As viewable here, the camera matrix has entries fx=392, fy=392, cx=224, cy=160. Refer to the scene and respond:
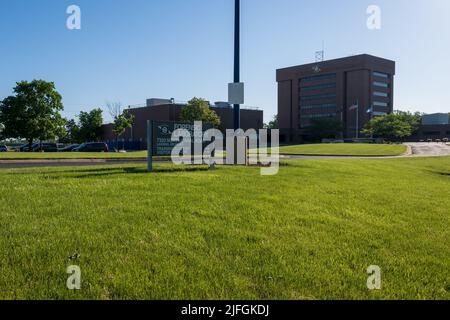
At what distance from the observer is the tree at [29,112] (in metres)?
51.9

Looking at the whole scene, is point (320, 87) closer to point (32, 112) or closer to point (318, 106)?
point (318, 106)

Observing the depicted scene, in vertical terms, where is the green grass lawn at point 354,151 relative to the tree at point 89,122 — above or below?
below

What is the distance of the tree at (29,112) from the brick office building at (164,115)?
990 inches

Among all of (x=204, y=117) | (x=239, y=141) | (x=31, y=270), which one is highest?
(x=204, y=117)

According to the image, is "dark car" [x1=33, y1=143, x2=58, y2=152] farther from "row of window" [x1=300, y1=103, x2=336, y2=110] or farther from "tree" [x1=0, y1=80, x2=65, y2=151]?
"row of window" [x1=300, y1=103, x2=336, y2=110]

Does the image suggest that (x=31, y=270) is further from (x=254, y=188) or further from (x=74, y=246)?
(x=254, y=188)

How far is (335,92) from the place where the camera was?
386ft

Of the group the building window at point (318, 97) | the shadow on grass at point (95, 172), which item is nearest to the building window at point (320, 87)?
the building window at point (318, 97)

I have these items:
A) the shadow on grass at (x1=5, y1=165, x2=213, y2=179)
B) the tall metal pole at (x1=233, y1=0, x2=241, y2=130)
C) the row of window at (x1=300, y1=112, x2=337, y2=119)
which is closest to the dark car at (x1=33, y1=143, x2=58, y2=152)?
the tall metal pole at (x1=233, y1=0, x2=241, y2=130)

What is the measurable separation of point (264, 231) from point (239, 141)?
8.55m

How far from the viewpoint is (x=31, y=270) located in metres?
3.68

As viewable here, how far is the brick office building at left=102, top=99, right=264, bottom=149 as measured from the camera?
78750 mm

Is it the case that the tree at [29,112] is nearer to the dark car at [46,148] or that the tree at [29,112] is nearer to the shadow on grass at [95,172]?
the dark car at [46,148]
